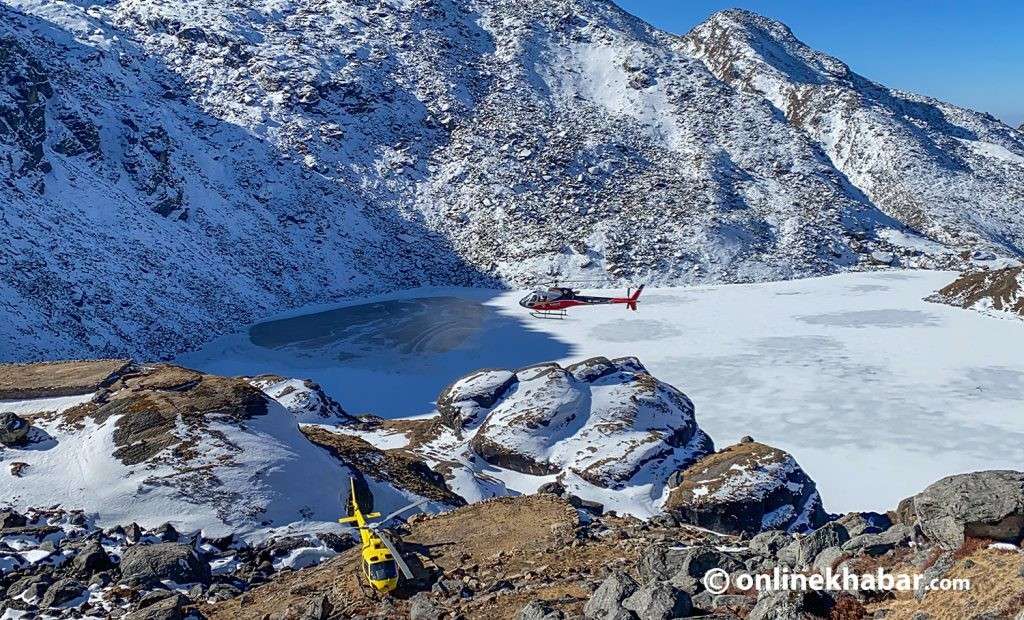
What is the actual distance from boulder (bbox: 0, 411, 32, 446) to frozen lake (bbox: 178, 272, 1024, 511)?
57.1 ft

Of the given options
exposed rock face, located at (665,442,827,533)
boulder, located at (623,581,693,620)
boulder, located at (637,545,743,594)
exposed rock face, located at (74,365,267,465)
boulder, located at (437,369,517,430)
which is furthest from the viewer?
boulder, located at (437,369,517,430)

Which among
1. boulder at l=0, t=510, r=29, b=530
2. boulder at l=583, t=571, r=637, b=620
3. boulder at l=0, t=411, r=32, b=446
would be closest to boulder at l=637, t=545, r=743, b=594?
boulder at l=583, t=571, r=637, b=620

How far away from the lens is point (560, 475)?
25453 mm

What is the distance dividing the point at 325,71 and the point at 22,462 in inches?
2825

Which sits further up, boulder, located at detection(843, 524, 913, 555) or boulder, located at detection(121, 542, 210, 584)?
boulder, located at detection(843, 524, 913, 555)

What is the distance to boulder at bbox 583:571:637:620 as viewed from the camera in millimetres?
9242

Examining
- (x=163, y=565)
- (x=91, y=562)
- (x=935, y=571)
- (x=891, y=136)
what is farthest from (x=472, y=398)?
(x=891, y=136)

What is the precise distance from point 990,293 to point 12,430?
59.1 m

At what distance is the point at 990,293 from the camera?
165 feet

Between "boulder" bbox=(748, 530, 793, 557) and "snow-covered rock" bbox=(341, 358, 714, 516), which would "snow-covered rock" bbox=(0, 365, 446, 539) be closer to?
"snow-covered rock" bbox=(341, 358, 714, 516)

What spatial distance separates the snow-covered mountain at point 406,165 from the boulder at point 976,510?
4453cm

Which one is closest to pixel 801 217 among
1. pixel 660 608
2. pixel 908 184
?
pixel 908 184

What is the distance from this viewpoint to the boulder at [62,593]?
41.6 ft

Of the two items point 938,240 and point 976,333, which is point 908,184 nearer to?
point 938,240
